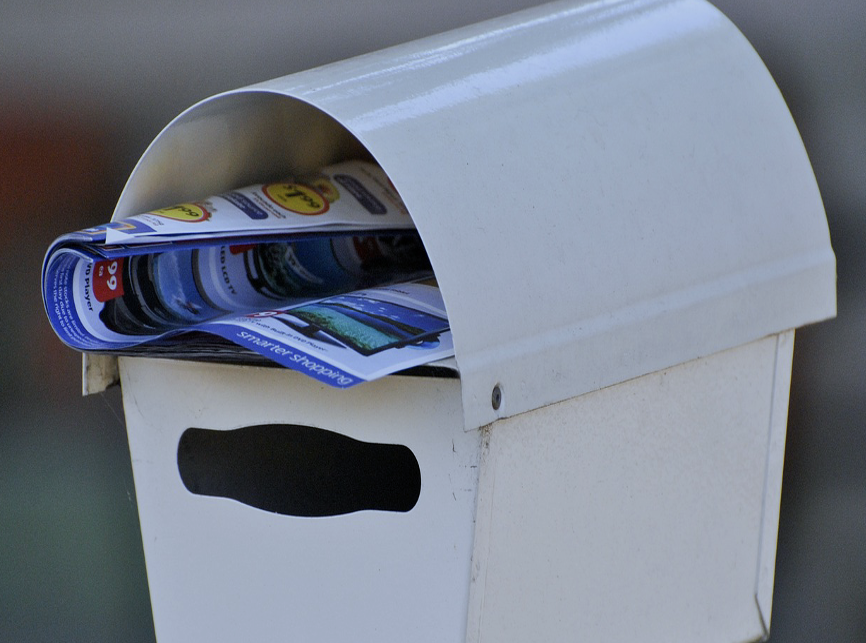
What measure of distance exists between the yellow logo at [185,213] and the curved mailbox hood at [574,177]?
34 millimetres

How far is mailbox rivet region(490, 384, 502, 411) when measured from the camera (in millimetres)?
653

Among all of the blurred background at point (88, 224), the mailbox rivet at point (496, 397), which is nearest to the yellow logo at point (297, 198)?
the mailbox rivet at point (496, 397)

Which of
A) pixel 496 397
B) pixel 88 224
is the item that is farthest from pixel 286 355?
pixel 88 224

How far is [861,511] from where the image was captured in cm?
121

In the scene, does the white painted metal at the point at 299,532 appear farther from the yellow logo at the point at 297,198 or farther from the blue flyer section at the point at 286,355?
the yellow logo at the point at 297,198

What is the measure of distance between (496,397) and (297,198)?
0.32 metres

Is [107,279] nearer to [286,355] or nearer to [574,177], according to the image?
[286,355]

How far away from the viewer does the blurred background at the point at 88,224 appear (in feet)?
4.05

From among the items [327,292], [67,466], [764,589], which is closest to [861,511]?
[764,589]

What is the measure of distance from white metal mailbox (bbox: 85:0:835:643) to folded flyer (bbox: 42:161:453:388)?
4 cm

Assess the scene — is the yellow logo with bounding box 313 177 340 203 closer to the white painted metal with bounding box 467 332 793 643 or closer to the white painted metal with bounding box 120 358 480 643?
the white painted metal with bounding box 120 358 480 643

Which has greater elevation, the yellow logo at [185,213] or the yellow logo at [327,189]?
the yellow logo at [185,213]

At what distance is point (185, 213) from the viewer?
A: 2.56 feet

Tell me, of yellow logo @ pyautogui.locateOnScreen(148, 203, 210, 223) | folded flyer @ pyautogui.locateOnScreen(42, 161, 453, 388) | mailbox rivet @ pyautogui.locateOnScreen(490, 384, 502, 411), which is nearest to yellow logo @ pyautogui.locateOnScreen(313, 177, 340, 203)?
folded flyer @ pyautogui.locateOnScreen(42, 161, 453, 388)
